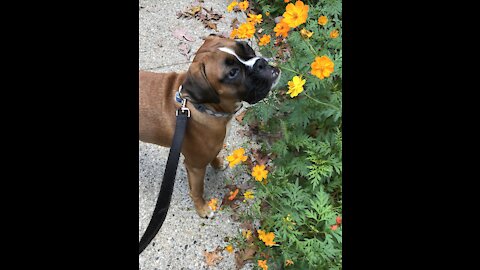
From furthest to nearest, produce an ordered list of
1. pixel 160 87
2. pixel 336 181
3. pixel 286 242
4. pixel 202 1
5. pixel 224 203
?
pixel 202 1 → pixel 224 203 → pixel 160 87 → pixel 336 181 → pixel 286 242

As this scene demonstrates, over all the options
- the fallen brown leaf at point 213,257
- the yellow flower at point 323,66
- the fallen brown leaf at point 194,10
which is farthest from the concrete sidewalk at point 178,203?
the yellow flower at point 323,66

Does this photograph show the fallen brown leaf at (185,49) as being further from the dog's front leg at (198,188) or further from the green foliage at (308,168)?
the dog's front leg at (198,188)

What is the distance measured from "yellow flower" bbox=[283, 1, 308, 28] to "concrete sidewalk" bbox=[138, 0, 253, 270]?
1.54 m

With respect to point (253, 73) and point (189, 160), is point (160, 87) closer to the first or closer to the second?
point (189, 160)

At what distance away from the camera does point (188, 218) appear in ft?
12.5

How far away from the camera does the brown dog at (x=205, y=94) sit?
2850 millimetres

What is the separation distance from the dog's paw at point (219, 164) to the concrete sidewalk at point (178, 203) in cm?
5

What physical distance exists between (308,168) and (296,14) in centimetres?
126

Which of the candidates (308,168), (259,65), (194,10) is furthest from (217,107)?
(194,10)

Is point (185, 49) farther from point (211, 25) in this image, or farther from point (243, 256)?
point (243, 256)

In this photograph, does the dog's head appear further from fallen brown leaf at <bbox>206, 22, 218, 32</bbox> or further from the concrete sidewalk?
fallen brown leaf at <bbox>206, 22, 218, 32</bbox>

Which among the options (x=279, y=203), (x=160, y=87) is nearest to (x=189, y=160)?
(x=160, y=87)

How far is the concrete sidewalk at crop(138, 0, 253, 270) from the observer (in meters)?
3.55

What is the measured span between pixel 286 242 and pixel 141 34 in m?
3.71
